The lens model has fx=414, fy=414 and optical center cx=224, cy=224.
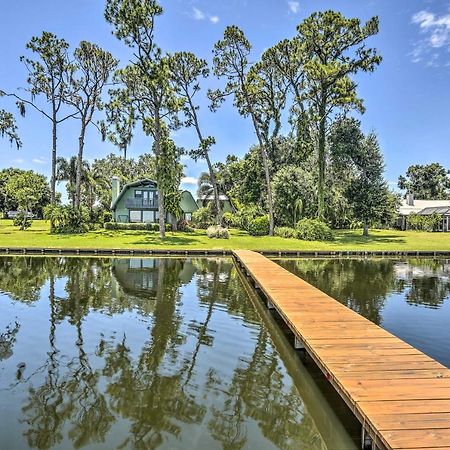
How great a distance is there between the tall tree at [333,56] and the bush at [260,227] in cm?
506

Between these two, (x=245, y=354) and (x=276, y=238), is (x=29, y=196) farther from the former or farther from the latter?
(x=245, y=354)

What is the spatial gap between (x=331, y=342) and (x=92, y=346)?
15.7 ft

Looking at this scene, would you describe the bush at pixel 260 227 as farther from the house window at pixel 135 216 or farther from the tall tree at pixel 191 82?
the house window at pixel 135 216

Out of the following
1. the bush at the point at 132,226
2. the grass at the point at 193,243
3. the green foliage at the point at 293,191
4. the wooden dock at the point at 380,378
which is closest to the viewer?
the wooden dock at the point at 380,378

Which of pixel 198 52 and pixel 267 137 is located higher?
pixel 198 52

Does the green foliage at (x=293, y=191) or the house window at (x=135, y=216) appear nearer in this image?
the green foliage at (x=293, y=191)

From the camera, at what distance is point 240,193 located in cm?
4734

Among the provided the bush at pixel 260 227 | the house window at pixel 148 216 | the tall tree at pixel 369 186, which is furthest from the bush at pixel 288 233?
the house window at pixel 148 216

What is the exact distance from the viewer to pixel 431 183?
82.9m

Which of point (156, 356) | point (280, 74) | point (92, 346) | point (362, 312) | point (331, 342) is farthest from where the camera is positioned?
point (280, 74)

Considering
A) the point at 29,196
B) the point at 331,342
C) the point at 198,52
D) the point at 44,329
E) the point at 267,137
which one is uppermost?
the point at 198,52

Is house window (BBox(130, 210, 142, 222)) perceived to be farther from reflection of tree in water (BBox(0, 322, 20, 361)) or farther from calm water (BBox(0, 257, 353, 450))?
reflection of tree in water (BBox(0, 322, 20, 361))

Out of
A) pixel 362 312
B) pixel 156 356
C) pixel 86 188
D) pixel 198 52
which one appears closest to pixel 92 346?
pixel 156 356

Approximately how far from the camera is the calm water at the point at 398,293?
9633 millimetres
